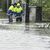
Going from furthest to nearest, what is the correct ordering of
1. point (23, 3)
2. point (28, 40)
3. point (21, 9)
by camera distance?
point (23, 3)
point (21, 9)
point (28, 40)

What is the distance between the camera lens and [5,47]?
8195 mm

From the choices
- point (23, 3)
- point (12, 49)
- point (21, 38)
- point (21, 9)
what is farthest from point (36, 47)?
point (23, 3)

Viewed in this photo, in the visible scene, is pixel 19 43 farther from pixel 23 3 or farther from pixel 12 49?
pixel 23 3

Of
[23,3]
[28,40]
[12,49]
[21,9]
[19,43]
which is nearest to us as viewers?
[12,49]

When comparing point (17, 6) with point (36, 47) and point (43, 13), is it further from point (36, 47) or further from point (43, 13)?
point (36, 47)

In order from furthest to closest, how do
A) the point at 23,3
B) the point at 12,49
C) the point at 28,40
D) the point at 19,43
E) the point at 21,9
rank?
the point at 23,3
the point at 21,9
the point at 28,40
the point at 19,43
the point at 12,49

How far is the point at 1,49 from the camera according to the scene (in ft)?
25.9

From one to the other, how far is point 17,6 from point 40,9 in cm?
168

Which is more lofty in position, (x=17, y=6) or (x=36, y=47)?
(x=17, y=6)

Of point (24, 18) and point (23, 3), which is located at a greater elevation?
point (23, 3)

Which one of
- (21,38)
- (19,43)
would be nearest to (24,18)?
(21,38)

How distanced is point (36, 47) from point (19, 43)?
37.8 inches

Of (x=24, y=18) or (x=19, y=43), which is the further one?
(x=24, y=18)

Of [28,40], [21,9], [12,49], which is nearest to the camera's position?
→ [12,49]
